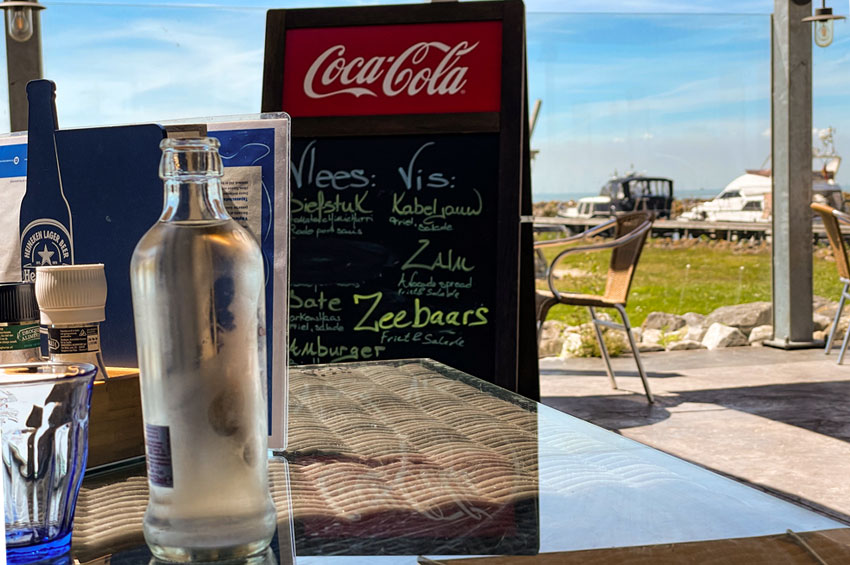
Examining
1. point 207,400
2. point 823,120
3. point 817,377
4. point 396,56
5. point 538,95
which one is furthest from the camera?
point 823,120

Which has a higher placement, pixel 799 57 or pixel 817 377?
pixel 799 57

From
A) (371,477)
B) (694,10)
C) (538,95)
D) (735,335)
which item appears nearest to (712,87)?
(694,10)

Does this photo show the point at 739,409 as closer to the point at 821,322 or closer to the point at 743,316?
the point at 743,316

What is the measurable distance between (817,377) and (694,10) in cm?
236

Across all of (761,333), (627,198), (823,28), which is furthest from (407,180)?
(761,333)

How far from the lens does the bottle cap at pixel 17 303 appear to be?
0.70 m

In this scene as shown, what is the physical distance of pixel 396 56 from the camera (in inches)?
103

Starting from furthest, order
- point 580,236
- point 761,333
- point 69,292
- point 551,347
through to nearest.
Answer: point 761,333, point 551,347, point 580,236, point 69,292

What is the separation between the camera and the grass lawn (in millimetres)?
5340

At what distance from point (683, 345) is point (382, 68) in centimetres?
373

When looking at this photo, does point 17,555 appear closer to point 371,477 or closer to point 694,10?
point 371,477

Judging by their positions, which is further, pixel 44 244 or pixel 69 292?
pixel 44 244

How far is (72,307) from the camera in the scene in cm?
70

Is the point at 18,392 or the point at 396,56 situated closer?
the point at 18,392
